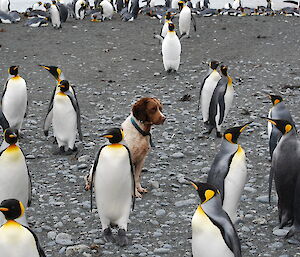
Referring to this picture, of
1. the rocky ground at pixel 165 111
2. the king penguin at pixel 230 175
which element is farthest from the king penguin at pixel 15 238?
the king penguin at pixel 230 175

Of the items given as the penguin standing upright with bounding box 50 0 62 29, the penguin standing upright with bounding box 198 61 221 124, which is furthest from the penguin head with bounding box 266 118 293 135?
the penguin standing upright with bounding box 50 0 62 29

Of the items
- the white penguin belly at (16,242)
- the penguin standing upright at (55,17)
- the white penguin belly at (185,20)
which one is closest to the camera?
the white penguin belly at (16,242)

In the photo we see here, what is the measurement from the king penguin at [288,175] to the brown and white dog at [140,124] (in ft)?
3.53

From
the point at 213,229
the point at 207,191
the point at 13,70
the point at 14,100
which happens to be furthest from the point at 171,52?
the point at 213,229

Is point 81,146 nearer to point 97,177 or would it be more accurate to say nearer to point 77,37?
point 97,177

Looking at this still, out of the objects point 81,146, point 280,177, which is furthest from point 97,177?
point 81,146

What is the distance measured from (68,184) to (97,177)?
1298 millimetres

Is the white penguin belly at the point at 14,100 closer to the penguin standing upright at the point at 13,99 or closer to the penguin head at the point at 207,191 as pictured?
the penguin standing upright at the point at 13,99

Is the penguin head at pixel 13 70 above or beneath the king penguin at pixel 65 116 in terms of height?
above

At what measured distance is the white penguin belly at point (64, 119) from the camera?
235 inches

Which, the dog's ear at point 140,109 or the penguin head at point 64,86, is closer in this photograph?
the dog's ear at point 140,109

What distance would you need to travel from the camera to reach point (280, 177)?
4148 millimetres

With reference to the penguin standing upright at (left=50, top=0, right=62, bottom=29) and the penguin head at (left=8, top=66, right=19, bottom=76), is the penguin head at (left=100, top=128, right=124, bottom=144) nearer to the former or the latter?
the penguin head at (left=8, top=66, right=19, bottom=76)

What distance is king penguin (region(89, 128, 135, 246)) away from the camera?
4.02 metres
